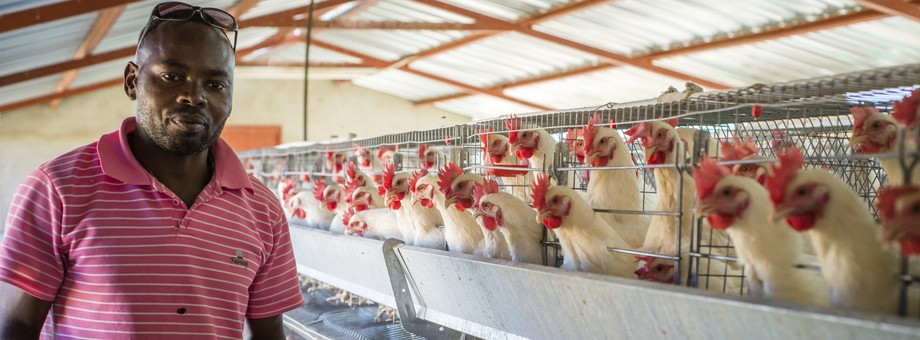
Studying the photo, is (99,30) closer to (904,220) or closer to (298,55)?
(298,55)

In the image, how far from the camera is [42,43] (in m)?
7.91

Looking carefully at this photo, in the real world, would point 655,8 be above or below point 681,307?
above

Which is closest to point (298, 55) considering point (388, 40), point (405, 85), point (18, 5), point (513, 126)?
point (388, 40)

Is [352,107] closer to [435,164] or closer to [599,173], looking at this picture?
[435,164]

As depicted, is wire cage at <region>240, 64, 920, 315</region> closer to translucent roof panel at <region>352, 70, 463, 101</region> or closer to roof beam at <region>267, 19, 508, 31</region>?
roof beam at <region>267, 19, 508, 31</region>

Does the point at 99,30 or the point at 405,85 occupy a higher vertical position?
the point at 405,85

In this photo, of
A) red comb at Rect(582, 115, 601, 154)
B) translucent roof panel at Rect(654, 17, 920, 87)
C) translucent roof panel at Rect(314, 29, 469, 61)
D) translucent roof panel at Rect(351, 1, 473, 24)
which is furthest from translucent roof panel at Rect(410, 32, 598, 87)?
red comb at Rect(582, 115, 601, 154)

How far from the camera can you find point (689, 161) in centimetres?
175

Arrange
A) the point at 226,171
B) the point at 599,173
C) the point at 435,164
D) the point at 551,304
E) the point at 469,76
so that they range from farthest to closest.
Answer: the point at 469,76
the point at 435,164
the point at 599,173
the point at 551,304
the point at 226,171

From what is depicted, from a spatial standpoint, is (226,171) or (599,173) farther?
(599,173)

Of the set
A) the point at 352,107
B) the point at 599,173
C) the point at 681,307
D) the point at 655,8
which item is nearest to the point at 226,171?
the point at 681,307

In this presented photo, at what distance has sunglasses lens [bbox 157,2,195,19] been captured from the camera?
60.4 inches

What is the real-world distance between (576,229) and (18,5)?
18.0 ft

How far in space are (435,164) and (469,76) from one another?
9.85 m
